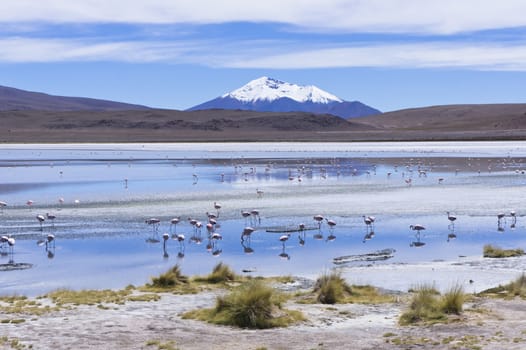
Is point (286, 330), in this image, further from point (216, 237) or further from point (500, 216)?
point (500, 216)

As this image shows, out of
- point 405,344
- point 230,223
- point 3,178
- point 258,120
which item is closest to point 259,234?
point 230,223

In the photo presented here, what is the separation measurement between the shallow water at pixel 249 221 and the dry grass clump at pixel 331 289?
1.64 meters

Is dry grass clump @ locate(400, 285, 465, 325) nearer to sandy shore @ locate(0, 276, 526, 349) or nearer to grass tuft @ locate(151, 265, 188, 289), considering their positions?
sandy shore @ locate(0, 276, 526, 349)

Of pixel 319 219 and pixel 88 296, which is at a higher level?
pixel 319 219

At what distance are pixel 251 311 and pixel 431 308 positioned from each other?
2.67 metres

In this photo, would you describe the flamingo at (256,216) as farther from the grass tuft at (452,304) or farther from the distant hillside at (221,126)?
the distant hillside at (221,126)

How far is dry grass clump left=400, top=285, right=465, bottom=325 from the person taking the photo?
39.1 ft

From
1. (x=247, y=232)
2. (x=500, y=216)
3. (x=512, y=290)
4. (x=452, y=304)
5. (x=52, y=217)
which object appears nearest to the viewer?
(x=452, y=304)

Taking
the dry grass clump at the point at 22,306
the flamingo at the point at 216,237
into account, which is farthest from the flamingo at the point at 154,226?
the dry grass clump at the point at 22,306

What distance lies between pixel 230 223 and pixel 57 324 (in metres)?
12.2

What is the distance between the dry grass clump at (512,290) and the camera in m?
13.6

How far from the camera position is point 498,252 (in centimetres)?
1769

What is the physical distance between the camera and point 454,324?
11641 mm

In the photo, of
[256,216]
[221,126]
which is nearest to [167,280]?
[256,216]
